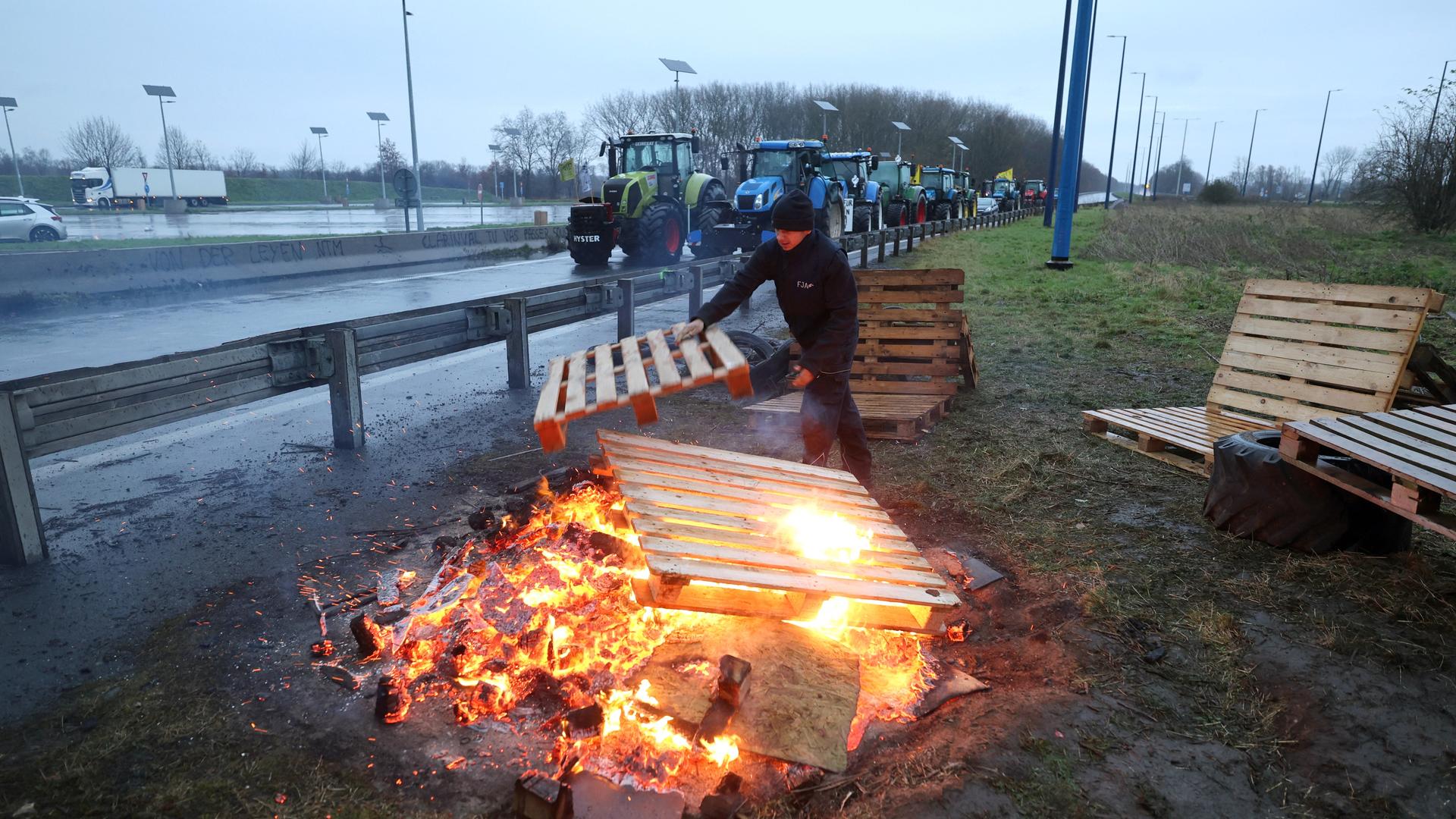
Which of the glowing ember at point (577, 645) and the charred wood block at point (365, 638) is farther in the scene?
the charred wood block at point (365, 638)

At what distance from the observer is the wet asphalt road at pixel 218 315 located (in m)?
9.16

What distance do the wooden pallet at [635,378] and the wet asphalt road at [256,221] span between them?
21.2 metres

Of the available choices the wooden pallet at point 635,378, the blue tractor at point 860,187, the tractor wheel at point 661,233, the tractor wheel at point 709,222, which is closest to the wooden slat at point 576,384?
the wooden pallet at point 635,378

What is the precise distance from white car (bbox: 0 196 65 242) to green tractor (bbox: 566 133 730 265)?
14.6 meters

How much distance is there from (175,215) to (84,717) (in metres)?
46.0

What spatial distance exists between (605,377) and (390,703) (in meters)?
2.07

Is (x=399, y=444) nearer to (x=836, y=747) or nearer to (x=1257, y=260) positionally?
(x=836, y=747)

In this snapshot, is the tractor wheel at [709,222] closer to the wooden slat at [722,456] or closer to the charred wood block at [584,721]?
the wooden slat at [722,456]

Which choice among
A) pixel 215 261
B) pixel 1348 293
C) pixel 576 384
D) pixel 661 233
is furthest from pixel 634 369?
pixel 661 233

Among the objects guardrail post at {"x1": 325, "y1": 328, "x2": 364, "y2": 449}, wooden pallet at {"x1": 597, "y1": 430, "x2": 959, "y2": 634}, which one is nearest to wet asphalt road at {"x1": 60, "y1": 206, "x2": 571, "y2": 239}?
guardrail post at {"x1": 325, "y1": 328, "x2": 364, "y2": 449}

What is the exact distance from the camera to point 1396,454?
13.0 feet

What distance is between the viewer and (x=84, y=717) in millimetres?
2941

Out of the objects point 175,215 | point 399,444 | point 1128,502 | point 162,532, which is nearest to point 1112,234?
point 1128,502

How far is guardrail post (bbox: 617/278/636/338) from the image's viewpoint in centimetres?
927
